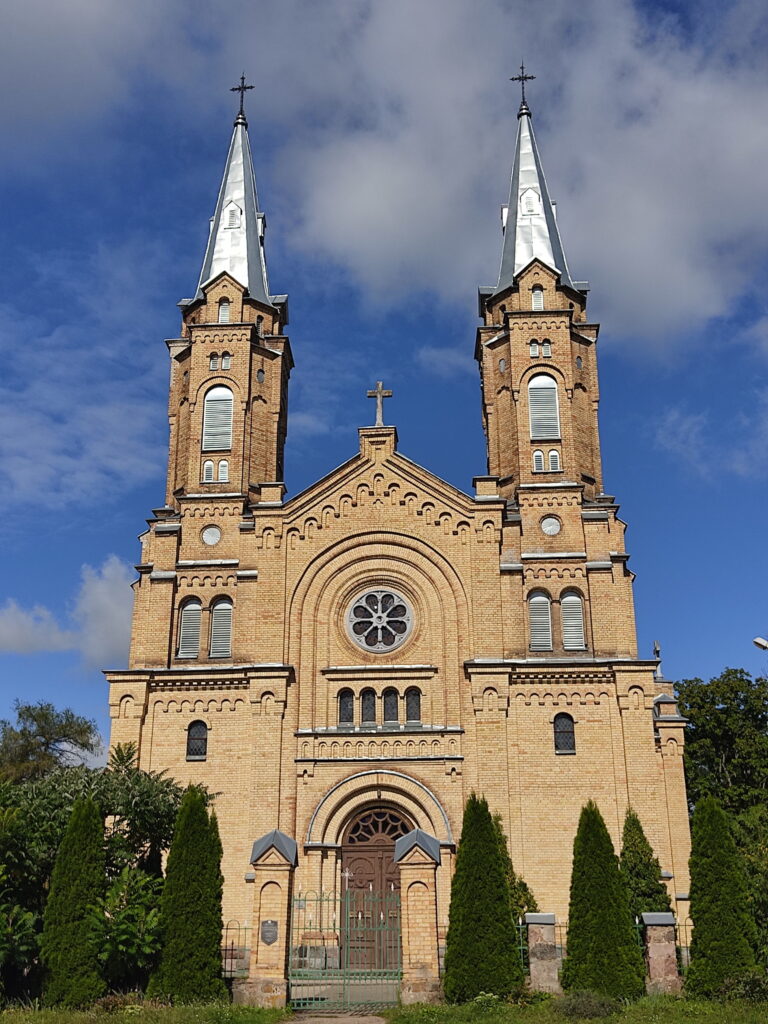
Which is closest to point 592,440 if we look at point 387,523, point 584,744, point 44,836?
point 387,523

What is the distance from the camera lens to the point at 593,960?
823 inches

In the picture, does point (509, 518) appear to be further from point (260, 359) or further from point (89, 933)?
point (89, 933)

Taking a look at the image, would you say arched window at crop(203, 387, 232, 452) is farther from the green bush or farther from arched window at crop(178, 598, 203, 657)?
the green bush

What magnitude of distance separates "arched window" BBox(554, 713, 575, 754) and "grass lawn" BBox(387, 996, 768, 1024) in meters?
9.07

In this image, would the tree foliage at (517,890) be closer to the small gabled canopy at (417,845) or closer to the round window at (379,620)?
the small gabled canopy at (417,845)

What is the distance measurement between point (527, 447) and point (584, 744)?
966cm

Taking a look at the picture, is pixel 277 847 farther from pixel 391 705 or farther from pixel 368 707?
pixel 391 705

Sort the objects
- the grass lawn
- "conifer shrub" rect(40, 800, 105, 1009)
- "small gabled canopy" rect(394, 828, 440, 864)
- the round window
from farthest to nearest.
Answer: the round window, "small gabled canopy" rect(394, 828, 440, 864), "conifer shrub" rect(40, 800, 105, 1009), the grass lawn

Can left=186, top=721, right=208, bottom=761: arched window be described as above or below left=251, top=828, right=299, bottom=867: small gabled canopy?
above

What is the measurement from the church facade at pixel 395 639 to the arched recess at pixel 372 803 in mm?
55

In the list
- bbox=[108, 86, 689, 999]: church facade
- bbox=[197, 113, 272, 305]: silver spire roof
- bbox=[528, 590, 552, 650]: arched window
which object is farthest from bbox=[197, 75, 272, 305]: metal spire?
bbox=[528, 590, 552, 650]: arched window

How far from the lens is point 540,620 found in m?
30.8

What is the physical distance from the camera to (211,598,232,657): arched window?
Answer: 30984 millimetres

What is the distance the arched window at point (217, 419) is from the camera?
33.9m
